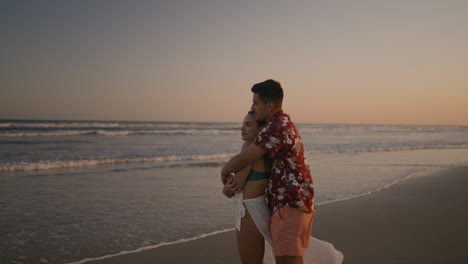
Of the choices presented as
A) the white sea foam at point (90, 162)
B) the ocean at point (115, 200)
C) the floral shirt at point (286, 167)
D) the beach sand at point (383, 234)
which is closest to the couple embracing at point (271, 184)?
the floral shirt at point (286, 167)

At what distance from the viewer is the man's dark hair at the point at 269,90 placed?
267 centimetres

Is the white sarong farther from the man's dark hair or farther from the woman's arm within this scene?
the man's dark hair

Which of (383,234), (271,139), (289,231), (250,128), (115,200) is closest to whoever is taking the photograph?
(271,139)

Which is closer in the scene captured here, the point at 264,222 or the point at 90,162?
the point at 264,222

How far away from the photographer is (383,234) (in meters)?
5.39

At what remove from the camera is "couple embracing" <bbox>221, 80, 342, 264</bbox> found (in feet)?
8.48

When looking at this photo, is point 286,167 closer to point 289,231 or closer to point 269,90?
point 289,231

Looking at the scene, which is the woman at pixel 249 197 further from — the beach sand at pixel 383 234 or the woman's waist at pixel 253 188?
the beach sand at pixel 383 234

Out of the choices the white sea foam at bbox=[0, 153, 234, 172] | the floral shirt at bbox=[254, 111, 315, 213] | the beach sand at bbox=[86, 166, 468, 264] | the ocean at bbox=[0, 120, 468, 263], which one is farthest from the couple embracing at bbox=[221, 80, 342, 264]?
the white sea foam at bbox=[0, 153, 234, 172]

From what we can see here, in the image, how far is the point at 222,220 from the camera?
20.4 feet

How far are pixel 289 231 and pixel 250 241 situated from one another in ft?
1.14

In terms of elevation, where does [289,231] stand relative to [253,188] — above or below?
below

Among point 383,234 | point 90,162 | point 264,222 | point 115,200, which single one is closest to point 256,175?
point 264,222

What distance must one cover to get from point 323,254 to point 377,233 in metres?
2.80
